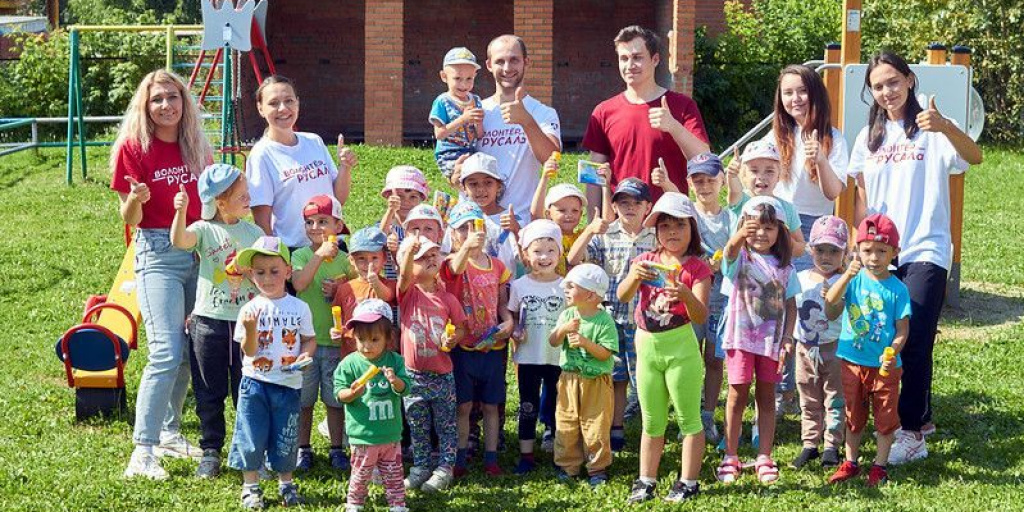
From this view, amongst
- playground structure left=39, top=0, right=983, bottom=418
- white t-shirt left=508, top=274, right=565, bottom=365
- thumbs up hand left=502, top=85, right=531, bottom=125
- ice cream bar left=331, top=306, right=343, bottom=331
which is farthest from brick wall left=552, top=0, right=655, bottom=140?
ice cream bar left=331, top=306, right=343, bottom=331

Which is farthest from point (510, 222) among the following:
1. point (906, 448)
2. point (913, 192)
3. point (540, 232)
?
point (906, 448)

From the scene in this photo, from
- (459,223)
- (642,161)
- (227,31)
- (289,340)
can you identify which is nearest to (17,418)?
(289,340)

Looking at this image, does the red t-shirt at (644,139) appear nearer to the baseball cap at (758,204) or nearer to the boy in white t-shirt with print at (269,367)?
the baseball cap at (758,204)

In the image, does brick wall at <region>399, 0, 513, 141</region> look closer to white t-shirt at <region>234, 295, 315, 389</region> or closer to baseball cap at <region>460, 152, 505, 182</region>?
baseball cap at <region>460, 152, 505, 182</region>

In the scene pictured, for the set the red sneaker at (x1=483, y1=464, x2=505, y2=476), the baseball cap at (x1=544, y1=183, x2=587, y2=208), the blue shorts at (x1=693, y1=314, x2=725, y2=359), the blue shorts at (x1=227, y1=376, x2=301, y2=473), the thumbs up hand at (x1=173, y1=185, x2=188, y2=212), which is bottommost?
the red sneaker at (x1=483, y1=464, x2=505, y2=476)

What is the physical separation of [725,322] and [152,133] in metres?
3.08

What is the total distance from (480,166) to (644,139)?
0.89 metres

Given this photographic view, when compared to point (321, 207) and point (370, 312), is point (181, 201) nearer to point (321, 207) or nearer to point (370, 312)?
point (321, 207)

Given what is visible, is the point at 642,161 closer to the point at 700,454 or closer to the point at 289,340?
the point at 700,454

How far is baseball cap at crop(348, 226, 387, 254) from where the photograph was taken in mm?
6602

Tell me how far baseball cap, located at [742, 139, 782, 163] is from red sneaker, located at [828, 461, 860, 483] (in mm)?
1581

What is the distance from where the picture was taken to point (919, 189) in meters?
6.87

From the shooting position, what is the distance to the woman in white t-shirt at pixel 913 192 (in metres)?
6.83

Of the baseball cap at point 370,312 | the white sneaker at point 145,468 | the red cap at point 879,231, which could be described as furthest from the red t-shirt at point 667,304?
the white sneaker at point 145,468
